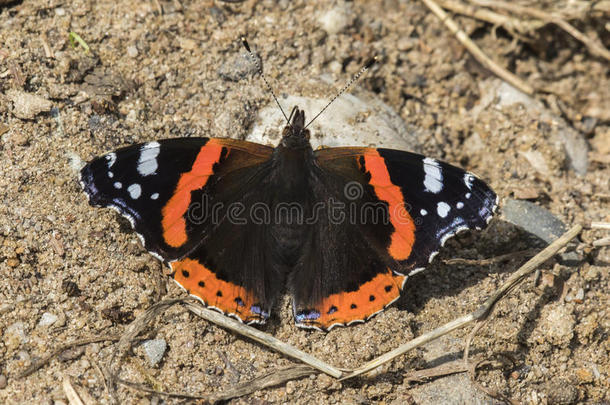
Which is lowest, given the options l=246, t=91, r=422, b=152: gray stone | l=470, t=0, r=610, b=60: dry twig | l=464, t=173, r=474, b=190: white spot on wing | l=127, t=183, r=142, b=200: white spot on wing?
l=464, t=173, r=474, b=190: white spot on wing

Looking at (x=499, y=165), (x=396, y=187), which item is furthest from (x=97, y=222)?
(x=499, y=165)

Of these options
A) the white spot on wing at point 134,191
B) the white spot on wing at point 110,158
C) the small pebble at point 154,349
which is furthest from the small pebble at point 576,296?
the white spot on wing at point 110,158

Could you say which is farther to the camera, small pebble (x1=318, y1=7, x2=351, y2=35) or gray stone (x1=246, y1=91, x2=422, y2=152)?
small pebble (x1=318, y1=7, x2=351, y2=35)

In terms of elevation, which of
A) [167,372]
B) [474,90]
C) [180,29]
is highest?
[180,29]

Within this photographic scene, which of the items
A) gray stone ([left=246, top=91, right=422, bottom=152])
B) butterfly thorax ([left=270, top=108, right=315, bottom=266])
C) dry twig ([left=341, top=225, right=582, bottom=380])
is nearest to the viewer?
dry twig ([left=341, top=225, right=582, bottom=380])

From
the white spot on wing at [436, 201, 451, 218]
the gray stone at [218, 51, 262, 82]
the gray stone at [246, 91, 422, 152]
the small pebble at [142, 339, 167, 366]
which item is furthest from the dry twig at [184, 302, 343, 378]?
the gray stone at [218, 51, 262, 82]

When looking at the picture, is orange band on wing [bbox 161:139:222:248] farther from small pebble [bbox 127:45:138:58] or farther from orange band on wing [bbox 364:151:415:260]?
small pebble [bbox 127:45:138:58]

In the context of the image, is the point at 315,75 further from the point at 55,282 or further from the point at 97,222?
the point at 55,282
